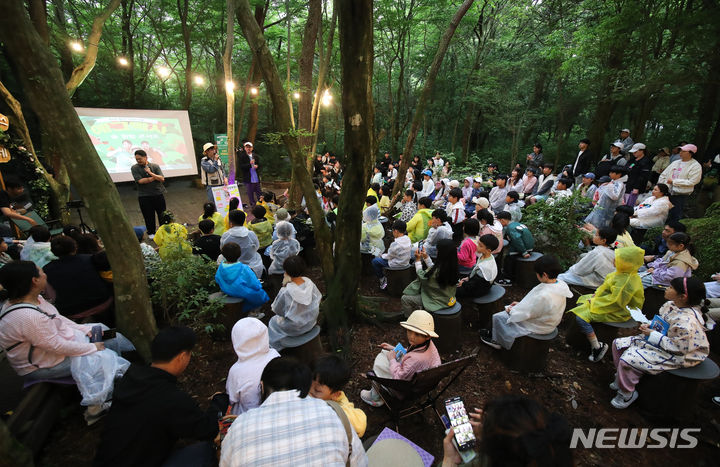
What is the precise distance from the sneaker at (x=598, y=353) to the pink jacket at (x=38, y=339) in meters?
5.33

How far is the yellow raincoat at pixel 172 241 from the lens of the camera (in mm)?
4015

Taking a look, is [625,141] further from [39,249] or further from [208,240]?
[39,249]

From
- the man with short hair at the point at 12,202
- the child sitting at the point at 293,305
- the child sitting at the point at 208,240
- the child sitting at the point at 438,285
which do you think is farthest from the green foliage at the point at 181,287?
the man with short hair at the point at 12,202

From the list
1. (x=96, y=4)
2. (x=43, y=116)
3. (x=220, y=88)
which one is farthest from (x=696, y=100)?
(x=96, y=4)

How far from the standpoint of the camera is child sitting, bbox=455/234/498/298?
4.10m

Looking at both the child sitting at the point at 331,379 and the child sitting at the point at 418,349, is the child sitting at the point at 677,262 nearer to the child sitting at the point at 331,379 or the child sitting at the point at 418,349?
the child sitting at the point at 418,349

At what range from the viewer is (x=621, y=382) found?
3.09 metres

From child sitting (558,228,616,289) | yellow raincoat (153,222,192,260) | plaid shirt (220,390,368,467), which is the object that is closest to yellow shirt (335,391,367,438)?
plaid shirt (220,390,368,467)

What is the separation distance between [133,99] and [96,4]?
3.66m

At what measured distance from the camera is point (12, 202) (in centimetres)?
604

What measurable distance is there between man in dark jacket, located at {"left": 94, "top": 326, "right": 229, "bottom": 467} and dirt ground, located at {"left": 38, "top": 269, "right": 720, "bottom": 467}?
1.18 metres

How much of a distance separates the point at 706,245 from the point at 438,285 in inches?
172

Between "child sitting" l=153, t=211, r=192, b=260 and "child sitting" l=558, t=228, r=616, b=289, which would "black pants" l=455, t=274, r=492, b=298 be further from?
"child sitting" l=153, t=211, r=192, b=260

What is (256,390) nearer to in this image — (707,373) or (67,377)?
(67,377)
